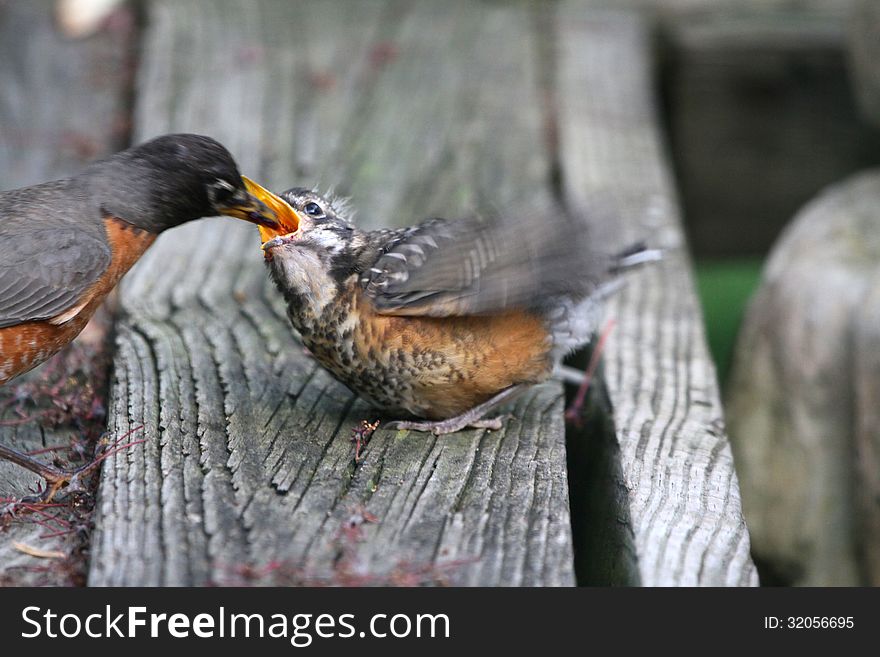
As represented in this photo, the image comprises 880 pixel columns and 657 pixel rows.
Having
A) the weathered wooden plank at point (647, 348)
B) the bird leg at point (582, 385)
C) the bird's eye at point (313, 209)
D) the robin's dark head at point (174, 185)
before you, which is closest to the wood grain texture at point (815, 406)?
the weathered wooden plank at point (647, 348)

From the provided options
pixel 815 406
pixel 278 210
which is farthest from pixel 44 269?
pixel 815 406

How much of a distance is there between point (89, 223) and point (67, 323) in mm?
375

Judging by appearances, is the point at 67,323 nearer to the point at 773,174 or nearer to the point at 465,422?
the point at 465,422

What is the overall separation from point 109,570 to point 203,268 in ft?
7.98

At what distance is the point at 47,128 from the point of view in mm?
5906

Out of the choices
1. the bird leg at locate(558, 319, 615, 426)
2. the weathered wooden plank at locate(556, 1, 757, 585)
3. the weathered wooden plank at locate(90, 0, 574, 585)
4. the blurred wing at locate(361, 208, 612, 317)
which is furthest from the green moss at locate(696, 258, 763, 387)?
the blurred wing at locate(361, 208, 612, 317)

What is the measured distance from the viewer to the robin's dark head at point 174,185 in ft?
13.0

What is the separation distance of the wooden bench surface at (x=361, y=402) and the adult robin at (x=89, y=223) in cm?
30

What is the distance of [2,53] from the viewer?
21.5ft

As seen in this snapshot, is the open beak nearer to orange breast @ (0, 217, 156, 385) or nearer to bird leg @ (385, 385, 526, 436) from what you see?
orange breast @ (0, 217, 156, 385)

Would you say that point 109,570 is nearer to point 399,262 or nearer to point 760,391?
point 399,262

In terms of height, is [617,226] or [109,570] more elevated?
[617,226]

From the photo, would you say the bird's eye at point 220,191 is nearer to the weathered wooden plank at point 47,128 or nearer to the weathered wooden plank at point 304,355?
the weathered wooden plank at point 304,355
